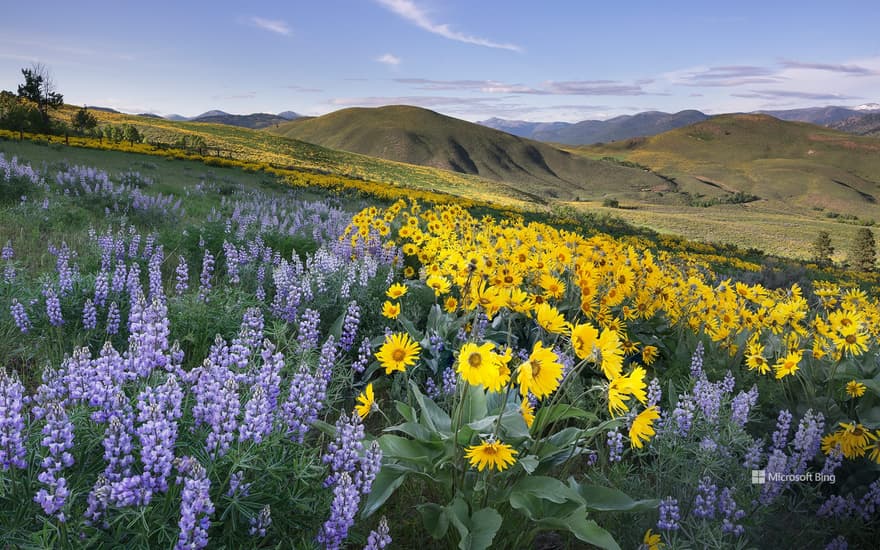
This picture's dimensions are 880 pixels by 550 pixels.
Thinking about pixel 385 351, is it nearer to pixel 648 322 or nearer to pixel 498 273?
pixel 498 273

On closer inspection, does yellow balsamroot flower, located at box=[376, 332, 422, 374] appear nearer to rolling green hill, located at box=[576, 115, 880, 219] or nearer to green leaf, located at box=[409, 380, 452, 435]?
green leaf, located at box=[409, 380, 452, 435]

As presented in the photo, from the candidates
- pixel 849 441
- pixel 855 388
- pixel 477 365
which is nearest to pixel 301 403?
pixel 477 365

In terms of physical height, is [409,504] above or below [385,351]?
below

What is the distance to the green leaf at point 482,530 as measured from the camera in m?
2.03

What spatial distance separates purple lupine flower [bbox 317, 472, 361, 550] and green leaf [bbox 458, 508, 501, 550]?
472 mm

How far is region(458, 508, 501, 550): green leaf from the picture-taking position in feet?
6.66

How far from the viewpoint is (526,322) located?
4.49m

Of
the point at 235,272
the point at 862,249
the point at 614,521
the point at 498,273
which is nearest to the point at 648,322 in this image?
the point at 498,273

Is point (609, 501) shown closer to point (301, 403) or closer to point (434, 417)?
point (434, 417)

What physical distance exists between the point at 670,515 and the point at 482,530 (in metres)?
0.88

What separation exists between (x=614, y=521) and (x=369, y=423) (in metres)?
1.64

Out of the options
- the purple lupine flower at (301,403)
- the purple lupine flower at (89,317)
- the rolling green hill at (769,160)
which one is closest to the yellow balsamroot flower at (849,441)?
the purple lupine flower at (301,403)

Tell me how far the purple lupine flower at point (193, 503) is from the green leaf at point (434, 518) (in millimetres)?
957

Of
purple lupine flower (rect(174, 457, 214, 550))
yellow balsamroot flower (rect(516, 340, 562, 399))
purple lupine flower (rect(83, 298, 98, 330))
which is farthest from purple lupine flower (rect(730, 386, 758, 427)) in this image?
purple lupine flower (rect(83, 298, 98, 330))
